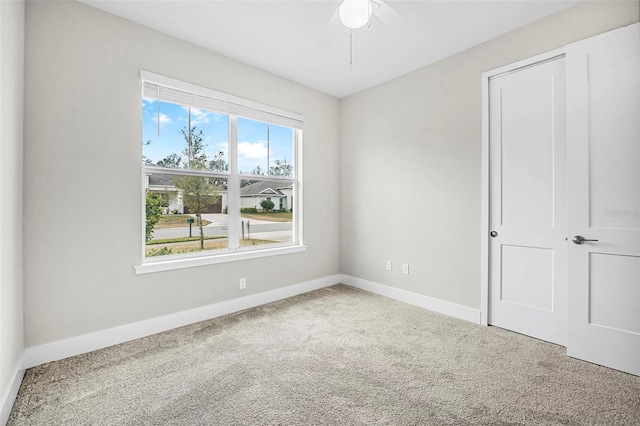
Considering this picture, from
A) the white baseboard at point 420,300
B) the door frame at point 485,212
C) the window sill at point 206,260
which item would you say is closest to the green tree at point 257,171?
the window sill at point 206,260

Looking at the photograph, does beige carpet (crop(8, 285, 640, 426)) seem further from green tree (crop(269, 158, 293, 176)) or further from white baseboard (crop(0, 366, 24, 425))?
green tree (crop(269, 158, 293, 176))

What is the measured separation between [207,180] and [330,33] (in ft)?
6.17

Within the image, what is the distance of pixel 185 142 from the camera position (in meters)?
3.02

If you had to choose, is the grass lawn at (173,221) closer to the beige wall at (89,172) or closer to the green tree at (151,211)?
the green tree at (151,211)

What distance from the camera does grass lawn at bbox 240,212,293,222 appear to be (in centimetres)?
353

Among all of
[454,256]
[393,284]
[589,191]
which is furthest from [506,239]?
[393,284]

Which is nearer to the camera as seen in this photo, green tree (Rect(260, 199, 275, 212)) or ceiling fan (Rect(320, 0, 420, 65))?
ceiling fan (Rect(320, 0, 420, 65))

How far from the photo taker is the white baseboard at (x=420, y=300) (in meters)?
3.00

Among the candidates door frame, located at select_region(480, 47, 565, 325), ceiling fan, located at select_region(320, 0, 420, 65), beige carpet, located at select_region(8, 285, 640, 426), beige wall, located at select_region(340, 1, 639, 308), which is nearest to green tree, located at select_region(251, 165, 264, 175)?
beige wall, located at select_region(340, 1, 639, 308)

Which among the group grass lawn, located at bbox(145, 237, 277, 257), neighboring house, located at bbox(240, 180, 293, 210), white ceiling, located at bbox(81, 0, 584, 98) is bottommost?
grass lawn, located at bbox(145, 237, 277, 257)

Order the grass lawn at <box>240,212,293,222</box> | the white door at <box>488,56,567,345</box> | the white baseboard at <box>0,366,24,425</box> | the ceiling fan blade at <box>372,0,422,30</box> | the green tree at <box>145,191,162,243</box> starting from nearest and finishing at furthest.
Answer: the white baseboard at <box>0,366,24,425</box>, the ceiling fan blade at <box>372,0,422,30</box>, the white door at <box>488,56,567,345</box>, the green tree at <box>145,191,162,243</box>, the grass lawn at <box>240,212,293,222</box>

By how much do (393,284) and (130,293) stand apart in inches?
110

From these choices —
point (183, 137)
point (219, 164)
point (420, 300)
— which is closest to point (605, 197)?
point (420, 300)

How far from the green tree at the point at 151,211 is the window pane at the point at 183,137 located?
0.32m
